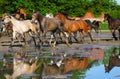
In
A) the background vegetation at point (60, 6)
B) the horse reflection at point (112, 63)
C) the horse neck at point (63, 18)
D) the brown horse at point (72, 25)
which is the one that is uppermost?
the horse reflection at point (112, 63)

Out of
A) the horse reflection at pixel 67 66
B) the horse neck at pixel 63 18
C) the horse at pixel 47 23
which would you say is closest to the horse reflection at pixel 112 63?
the horse reflection at pixel 67 66

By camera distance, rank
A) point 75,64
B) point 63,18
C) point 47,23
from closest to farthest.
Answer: point 75,64, point 47,23, point 63,18

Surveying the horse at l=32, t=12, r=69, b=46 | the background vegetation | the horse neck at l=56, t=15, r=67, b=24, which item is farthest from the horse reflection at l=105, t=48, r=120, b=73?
the background vegetation

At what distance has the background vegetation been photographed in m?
67.3

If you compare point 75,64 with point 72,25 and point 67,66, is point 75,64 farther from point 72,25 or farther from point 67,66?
point 72,25

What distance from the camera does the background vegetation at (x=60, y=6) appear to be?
221 feet

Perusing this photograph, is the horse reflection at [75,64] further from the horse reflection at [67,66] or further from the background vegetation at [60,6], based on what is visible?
the background vegetation at [60,6]

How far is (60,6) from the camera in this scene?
230ft

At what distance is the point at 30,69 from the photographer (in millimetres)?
15773

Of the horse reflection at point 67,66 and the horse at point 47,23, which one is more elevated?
the horse reflection at point 67,66

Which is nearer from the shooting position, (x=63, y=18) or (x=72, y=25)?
(x=63, y=18)

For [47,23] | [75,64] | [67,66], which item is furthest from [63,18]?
[67,66]

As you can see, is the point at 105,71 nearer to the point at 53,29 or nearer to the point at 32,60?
the point at 32,60

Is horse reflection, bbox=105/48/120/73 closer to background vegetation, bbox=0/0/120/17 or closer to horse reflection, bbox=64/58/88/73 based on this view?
horse reflection, bbox=64/58/88/73
